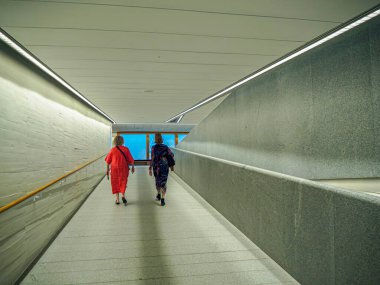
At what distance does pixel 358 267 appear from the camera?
1.52 metres

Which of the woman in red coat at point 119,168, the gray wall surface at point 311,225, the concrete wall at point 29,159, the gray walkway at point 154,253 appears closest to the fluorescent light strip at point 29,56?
the concrete wall at point 29,159

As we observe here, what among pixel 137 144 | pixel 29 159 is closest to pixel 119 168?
pixel 29 159

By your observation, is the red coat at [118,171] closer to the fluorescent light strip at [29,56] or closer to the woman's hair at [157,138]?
the woman's hair at [157,138]

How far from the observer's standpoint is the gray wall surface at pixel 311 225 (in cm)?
148

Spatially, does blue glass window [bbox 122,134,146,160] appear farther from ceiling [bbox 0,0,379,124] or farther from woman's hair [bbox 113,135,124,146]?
ceiling [bbox 0,0,379,124]

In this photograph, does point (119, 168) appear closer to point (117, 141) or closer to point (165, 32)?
point (117, 141)

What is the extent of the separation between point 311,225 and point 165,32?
2.17 meters

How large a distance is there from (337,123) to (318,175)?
64cm

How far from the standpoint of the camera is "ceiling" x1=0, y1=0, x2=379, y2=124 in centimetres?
203

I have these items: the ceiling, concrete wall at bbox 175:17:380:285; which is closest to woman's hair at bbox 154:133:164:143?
concrete wall at bbox 175:17:380:285

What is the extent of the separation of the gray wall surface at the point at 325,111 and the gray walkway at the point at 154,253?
126 centimetres

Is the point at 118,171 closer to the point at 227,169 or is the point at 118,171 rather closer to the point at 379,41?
the point at 227,169

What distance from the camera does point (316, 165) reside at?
9.77 feet

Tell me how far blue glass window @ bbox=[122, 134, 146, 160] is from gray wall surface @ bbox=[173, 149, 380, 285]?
15.0m
